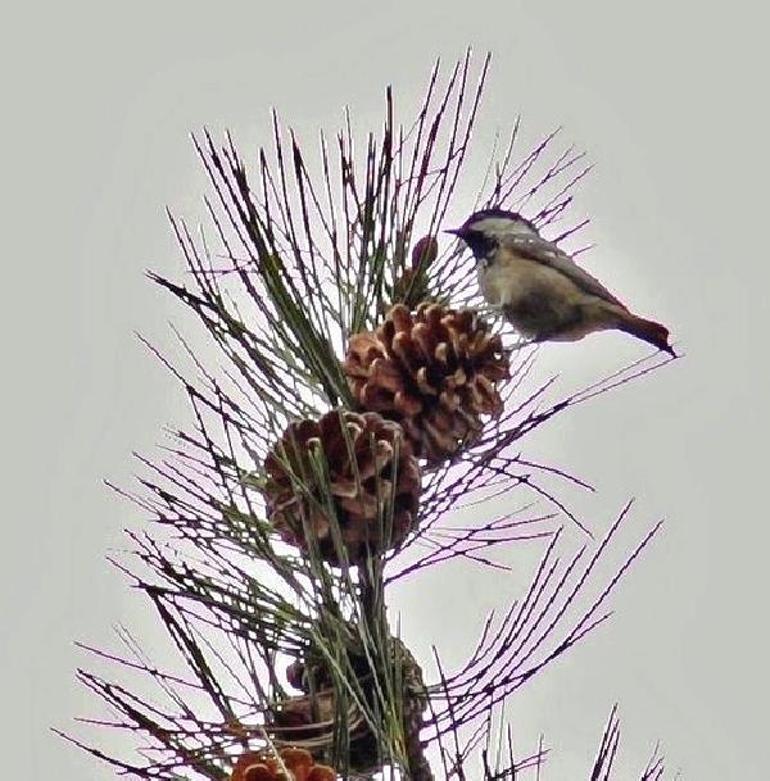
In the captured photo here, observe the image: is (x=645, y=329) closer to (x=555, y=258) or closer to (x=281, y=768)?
(x=555, y=258)

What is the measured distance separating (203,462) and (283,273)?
0.82ft

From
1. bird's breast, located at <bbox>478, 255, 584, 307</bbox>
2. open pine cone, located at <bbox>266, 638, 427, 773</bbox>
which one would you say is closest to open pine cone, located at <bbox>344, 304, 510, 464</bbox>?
open pine cone, located at <bbox>266, 638, 427, 773</bbox>

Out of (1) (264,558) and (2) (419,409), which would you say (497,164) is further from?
(1) (264,558)

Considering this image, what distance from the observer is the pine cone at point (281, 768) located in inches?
51.0

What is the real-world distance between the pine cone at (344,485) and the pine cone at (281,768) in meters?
0.29

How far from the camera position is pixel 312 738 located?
150 cm

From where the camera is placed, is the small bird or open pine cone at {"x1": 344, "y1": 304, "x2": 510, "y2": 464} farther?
the small bird

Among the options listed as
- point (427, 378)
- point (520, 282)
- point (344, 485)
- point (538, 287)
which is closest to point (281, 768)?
point (344, 485)

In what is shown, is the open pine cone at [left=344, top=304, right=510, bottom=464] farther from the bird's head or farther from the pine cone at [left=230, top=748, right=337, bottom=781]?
the pine cone at [left=230, top=748, right=337, bottom=781]

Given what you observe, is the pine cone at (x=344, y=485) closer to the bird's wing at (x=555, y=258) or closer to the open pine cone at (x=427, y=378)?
the open pine cone at (x=427, y=378)

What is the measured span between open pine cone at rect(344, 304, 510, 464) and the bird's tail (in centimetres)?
73

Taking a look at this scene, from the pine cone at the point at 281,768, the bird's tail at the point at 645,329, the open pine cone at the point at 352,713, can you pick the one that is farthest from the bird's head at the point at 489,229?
the pine cone at the point at 281,768

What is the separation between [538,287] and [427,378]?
723 mm

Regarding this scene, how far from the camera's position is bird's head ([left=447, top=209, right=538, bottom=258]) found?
207 cm
